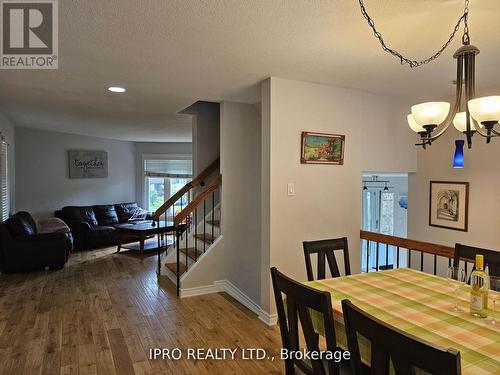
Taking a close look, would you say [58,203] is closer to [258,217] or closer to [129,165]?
[129,165]

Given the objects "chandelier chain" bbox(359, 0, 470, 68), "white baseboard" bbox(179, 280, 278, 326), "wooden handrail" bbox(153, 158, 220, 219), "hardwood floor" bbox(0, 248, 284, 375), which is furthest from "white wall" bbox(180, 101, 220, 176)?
"chandelier chain" bbox(359, 0, 470, 68)

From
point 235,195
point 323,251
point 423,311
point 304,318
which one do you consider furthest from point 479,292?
point 235,195

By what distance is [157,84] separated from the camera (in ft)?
10.6

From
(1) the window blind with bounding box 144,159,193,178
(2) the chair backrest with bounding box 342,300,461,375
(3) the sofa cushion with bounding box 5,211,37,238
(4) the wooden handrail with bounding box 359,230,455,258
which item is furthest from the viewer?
(1) the window blind with bounding box 144,159,193,178

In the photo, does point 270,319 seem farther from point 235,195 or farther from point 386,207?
point 386,207

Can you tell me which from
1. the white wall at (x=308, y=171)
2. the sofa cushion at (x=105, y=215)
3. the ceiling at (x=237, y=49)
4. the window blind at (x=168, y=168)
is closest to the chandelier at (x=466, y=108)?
the ceiling at (x=237, y=49)

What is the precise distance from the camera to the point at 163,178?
28.5 feet

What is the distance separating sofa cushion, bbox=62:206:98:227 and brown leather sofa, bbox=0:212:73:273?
1553 millimetres

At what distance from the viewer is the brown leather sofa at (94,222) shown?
627 cm

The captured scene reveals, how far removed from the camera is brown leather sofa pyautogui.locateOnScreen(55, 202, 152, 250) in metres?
6.27

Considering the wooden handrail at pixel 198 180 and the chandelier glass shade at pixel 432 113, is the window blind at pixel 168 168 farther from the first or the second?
the chandelier glass shade at pixel 432 113

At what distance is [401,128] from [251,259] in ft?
7.87

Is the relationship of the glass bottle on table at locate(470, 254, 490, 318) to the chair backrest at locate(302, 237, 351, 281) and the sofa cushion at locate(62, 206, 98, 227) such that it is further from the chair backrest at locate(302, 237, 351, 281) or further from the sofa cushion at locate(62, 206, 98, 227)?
the sofa cushion at locate(62, 206, 98, 227)
